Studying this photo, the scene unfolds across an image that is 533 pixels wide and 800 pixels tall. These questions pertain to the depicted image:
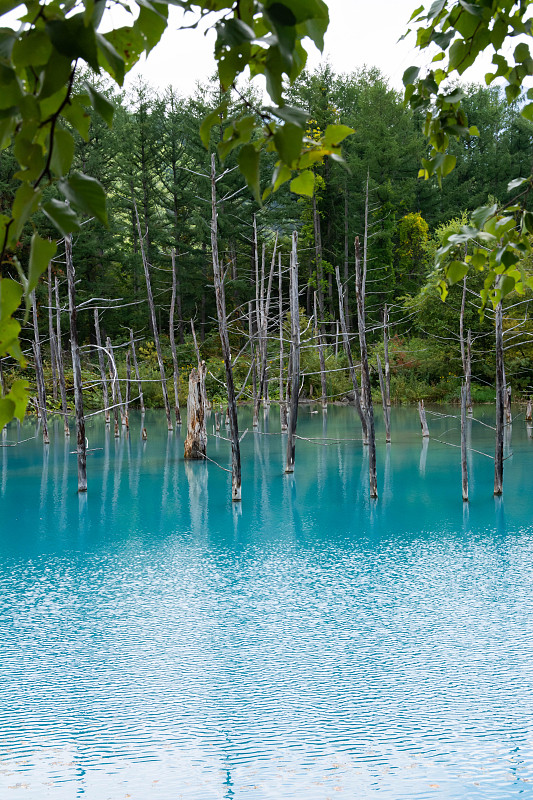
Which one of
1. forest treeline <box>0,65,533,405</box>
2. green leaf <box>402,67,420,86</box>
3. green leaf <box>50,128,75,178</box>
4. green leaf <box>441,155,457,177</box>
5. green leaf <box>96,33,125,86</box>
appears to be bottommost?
green leaf <box>50,128,75,178</box>

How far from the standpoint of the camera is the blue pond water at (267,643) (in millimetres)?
4941

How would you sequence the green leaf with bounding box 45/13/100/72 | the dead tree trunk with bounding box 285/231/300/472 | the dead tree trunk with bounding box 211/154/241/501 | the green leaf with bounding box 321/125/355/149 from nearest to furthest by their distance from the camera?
1. the green leaf with bounding box 45/13/100/72
2. the green leaf with bounding box 321/125/355/149
3. the dead tree trunk with bounding box 211/154/241/501
4. the dead tree trunk with bounding box 285/231/300/472

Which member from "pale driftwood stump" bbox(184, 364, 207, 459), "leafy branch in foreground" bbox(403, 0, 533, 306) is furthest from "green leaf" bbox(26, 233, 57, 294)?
"pale driftwood stump" bbox(184, 364, 207, 459)

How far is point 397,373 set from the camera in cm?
3075

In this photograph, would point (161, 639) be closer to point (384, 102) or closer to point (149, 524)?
point (149, 524)

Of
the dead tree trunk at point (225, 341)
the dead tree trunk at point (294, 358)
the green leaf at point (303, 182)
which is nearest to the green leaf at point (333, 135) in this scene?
the green leaf at point (303, 182)

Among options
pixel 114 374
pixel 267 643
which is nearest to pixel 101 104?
pixel 267 643

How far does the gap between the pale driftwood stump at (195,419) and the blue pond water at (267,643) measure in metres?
3.29

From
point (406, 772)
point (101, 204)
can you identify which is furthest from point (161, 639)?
point (101, 204)

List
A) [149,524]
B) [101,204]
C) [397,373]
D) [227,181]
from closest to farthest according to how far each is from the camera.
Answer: [101,204] → [149,524] → [397,373] → [227,181]

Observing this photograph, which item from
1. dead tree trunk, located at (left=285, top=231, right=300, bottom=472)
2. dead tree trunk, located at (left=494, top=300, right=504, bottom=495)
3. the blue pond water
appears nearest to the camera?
the blue pond water

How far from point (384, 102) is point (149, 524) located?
33.5m

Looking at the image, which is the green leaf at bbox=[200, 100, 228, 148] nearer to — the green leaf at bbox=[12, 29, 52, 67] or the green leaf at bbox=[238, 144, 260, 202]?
the green leaf at bbox=[238, 144, 260, 202]

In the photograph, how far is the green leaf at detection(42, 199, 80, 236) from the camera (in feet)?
2.44
